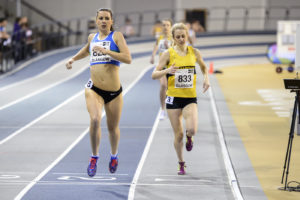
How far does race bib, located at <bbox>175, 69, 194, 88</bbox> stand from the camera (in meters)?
8.59

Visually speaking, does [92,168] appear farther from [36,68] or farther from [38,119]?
[36,68]

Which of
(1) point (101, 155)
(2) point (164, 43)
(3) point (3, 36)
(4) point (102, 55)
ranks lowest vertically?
(1) point (101, 155)

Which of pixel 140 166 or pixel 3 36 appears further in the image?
pixel 3 36

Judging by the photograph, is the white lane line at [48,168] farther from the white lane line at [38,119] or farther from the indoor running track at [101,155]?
the white lane line at [38,119]

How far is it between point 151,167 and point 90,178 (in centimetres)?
112

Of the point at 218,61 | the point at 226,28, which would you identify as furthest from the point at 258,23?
the point at 218,61

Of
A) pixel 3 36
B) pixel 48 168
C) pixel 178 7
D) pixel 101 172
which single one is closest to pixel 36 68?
pixel 3 36

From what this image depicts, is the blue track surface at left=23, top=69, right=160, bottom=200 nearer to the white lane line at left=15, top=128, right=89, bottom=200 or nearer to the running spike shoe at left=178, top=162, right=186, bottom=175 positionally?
the white lane line at left=15, top=128, right=89, bottom=200

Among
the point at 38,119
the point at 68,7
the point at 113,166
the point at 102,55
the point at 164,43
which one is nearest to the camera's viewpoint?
the point at 102,55

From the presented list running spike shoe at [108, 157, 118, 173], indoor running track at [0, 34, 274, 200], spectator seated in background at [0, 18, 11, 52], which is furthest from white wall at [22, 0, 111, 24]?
running spike shoe at [108, 157, 118, 173]

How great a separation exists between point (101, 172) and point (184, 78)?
179 centimetres

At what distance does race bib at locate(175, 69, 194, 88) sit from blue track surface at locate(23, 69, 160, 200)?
4.73 feet

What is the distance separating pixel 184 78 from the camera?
859cm

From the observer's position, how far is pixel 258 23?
36.5 metres
